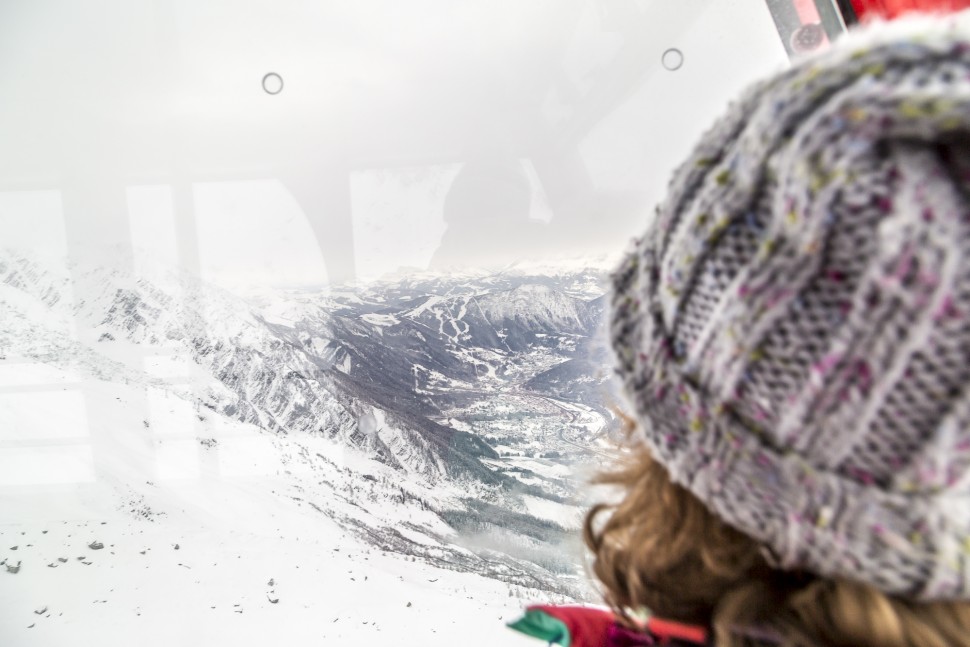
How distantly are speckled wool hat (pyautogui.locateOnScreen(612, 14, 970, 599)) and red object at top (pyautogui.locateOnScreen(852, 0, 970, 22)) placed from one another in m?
0.92

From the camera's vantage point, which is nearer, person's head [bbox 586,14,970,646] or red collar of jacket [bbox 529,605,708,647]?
person's head [bbox 586,14,970,646]

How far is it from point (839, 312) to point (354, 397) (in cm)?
145

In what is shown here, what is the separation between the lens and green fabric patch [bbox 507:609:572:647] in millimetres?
710

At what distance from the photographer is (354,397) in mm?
1600

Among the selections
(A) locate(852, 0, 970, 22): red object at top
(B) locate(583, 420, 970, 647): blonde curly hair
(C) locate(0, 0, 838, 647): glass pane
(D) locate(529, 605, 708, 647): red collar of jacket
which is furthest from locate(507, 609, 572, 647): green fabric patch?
(A) locate(852, 0, 970, 22): red object at top

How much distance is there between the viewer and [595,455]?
5.03 feet

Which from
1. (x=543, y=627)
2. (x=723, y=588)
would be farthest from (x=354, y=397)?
(x=723, y=588)

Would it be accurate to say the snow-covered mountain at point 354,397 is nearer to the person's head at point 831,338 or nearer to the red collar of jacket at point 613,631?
the red collar of jacket at point 613,631

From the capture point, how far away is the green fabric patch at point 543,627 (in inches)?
28.0

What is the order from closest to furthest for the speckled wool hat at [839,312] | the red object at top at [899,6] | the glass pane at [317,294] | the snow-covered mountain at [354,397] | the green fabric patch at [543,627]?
the speckled wool hat at [839,312], the green fabric patch at [543,627], the red object at top at [899,6], the glass pane at [317,294], the snow-covered mountain at [354,397]

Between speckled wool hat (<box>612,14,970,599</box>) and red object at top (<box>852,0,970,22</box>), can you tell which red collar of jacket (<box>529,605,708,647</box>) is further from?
red object at top (<box>852,0,970,22</box>)

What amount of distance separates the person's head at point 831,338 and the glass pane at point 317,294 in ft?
3.57

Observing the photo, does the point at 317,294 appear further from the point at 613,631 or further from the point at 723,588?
the point at 723,588

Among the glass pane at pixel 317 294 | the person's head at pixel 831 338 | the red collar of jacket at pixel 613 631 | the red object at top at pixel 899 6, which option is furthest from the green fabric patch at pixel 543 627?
the red object at top at pixel 899 6
